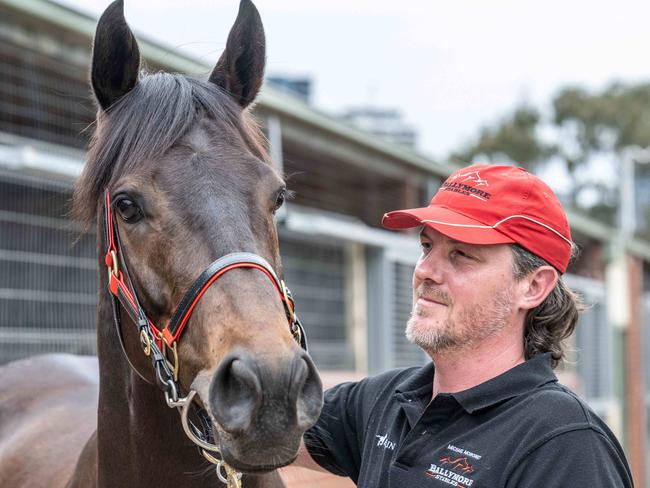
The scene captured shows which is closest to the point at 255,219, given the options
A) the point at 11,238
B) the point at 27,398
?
the point at 27,398

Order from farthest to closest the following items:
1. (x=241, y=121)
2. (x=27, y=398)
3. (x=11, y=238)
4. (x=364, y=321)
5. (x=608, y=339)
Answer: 1. (x=608, y=339)
2. (x=364, y=321)
3. (x=11, y=238)
4. (x=27, y=398)
5. (x=241, y=121)

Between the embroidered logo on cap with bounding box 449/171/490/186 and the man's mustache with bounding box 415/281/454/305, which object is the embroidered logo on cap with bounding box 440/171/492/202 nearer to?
the embroidered logo on cap with bounding box 449/171/490/186

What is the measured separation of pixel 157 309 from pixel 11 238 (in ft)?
10.5

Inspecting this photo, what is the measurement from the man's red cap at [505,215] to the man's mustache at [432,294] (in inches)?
6.5

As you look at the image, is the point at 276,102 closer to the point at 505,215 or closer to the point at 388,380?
the point at 388,380

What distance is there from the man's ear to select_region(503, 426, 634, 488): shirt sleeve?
0.41 meters

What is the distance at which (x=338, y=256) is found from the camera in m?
7.32

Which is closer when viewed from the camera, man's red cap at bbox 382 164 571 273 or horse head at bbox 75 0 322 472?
horse head at bbox 75 0 322 472

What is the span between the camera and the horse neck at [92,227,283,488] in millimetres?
2225

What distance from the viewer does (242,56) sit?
99.3 inches

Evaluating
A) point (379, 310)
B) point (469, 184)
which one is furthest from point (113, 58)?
point (379, 310)

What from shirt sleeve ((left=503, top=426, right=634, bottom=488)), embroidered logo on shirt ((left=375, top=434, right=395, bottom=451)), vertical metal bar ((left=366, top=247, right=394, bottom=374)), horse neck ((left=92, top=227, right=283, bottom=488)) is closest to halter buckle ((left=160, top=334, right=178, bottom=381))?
horse neck ((left=92, top=227, right=283, bottom=488))

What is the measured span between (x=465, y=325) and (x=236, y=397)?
0.68 meters

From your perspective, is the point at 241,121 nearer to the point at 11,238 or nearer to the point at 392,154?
the point at 11,238
